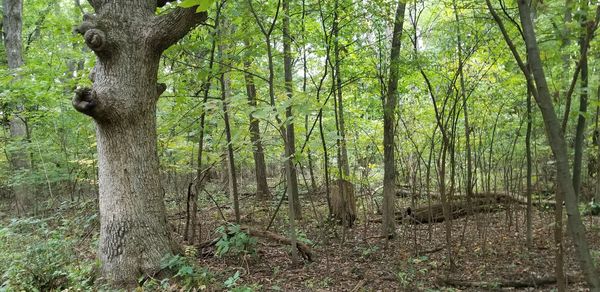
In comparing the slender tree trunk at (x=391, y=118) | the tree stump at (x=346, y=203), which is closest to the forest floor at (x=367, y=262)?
the slender tree trunk at (x=391, y=118)

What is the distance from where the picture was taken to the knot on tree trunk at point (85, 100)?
3.93m

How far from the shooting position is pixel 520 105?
608 centimetres

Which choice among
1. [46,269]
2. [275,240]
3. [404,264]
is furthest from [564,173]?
[46,269]

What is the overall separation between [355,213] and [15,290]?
5237mm

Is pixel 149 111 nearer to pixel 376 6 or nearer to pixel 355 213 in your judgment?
pixel 376 6

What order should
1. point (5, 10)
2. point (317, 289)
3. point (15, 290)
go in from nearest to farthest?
point (15, 290) < point (317, 289) < point (5, 10)

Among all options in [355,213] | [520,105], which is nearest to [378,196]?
[355,213]

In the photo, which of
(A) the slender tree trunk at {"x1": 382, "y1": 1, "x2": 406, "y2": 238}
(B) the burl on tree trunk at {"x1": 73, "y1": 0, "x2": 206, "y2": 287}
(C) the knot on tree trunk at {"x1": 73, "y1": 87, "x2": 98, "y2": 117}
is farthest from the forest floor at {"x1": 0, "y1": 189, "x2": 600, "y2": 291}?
(C) the knot on tree trunk at {"x1": 73, "y1": 87, "x2": 98, "y2": 117}

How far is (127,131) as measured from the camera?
4211mm

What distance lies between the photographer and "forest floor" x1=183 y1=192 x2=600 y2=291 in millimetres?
4133

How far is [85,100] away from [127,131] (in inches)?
20.3

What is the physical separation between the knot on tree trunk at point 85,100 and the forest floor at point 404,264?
232 cm

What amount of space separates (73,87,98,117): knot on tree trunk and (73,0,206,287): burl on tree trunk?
4 centimetres

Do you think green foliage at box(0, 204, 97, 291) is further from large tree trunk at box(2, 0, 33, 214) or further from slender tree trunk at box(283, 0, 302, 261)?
large tree trunk at box(2, 0, 33, 214)
